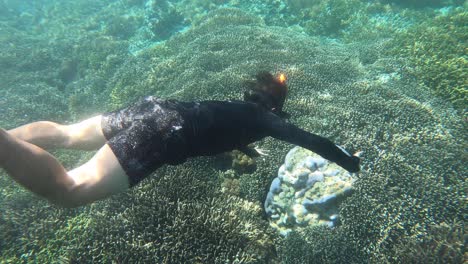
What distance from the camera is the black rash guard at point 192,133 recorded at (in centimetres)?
282

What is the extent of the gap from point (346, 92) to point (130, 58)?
9.83 meters

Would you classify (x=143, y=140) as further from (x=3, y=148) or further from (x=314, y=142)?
(x=314, y=142)

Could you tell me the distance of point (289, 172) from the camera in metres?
4.80

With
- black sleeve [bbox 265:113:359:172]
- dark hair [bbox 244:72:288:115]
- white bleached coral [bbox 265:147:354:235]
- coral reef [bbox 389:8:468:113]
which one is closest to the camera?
black sleeve [bbox 265:113:359:172]

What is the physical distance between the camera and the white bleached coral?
14.5 ft

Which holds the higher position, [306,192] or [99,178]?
[99,178]

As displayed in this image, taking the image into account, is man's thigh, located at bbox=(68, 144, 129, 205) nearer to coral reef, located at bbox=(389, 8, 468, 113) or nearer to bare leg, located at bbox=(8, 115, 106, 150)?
bare leg, located at bbox=(8, 115, 106, 150)

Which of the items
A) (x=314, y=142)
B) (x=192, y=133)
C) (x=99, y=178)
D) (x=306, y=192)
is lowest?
(x=306, y=192)

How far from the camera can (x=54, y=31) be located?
20.5 m

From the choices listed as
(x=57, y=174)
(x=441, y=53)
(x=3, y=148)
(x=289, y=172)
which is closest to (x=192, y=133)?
(x=57, y=174)

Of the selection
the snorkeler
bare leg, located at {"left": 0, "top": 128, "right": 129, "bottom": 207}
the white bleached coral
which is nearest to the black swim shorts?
the snorkeler

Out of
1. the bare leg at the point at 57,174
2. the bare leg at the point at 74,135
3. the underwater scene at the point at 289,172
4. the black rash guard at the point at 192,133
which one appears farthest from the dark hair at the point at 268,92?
the bare leg at the point at 74,135

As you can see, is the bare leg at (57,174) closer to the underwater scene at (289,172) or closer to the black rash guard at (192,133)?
the underwater scene at (289,172)

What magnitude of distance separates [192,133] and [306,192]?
2.43 m
